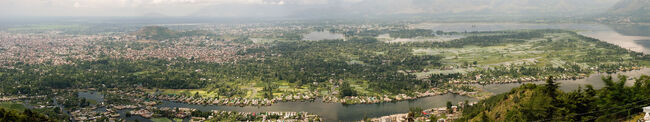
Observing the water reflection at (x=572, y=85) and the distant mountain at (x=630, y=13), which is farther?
the distant mountain at (x=630, y=13)

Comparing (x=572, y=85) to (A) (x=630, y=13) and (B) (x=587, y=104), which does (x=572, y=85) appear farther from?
(A) (x=630, y=13)

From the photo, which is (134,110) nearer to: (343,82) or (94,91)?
(94,91)

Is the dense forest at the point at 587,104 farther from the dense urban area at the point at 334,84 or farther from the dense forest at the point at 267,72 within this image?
the dense forest at the point at 267,72

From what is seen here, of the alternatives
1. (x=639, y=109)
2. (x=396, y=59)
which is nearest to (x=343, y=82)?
(x=396, y=59)

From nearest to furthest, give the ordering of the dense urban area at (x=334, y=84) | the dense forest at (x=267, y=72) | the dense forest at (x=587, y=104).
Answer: the dense forest at (x=587, y=104)
the dense urban area at (x=334, y=84)
the dense forest at (x=267, y=72)

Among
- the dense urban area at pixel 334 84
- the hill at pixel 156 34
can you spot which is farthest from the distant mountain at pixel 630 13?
the hill at pixel 156 34

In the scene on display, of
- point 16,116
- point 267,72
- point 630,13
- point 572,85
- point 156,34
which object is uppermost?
point 630,13

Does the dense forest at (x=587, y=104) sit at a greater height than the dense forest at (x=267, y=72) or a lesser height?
greater

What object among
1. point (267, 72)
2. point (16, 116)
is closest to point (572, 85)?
point (267, 72)
